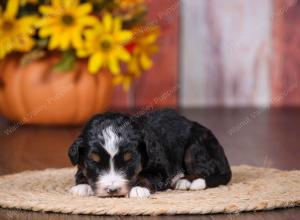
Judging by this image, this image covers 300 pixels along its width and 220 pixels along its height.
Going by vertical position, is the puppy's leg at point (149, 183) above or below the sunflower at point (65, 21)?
below

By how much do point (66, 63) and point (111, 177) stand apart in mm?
2145

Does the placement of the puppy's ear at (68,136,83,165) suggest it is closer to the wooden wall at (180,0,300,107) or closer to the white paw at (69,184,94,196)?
the white paw at (69,184,94,196)


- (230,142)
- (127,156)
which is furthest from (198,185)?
(230,142)

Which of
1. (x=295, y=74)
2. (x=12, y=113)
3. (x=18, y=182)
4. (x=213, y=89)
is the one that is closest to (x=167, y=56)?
(x=213, y=89)

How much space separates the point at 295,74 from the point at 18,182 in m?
3.45

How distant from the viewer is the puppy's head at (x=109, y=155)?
2.30 m

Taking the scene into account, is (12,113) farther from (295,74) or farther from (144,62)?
(295,74)

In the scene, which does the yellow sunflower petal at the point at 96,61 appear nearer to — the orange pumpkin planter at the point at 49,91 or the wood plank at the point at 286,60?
the orange pumpkin planter at the point at 49,91

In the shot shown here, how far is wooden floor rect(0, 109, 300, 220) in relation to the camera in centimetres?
222

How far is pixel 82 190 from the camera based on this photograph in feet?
7.82

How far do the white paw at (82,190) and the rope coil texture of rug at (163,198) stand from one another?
2 cm

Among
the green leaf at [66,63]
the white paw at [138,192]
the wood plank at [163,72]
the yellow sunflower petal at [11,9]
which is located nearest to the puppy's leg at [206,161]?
the white paw at [138,192]

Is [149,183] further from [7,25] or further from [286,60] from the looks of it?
[286,60]

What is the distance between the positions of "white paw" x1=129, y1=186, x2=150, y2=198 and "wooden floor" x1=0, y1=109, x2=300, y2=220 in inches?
8.5
